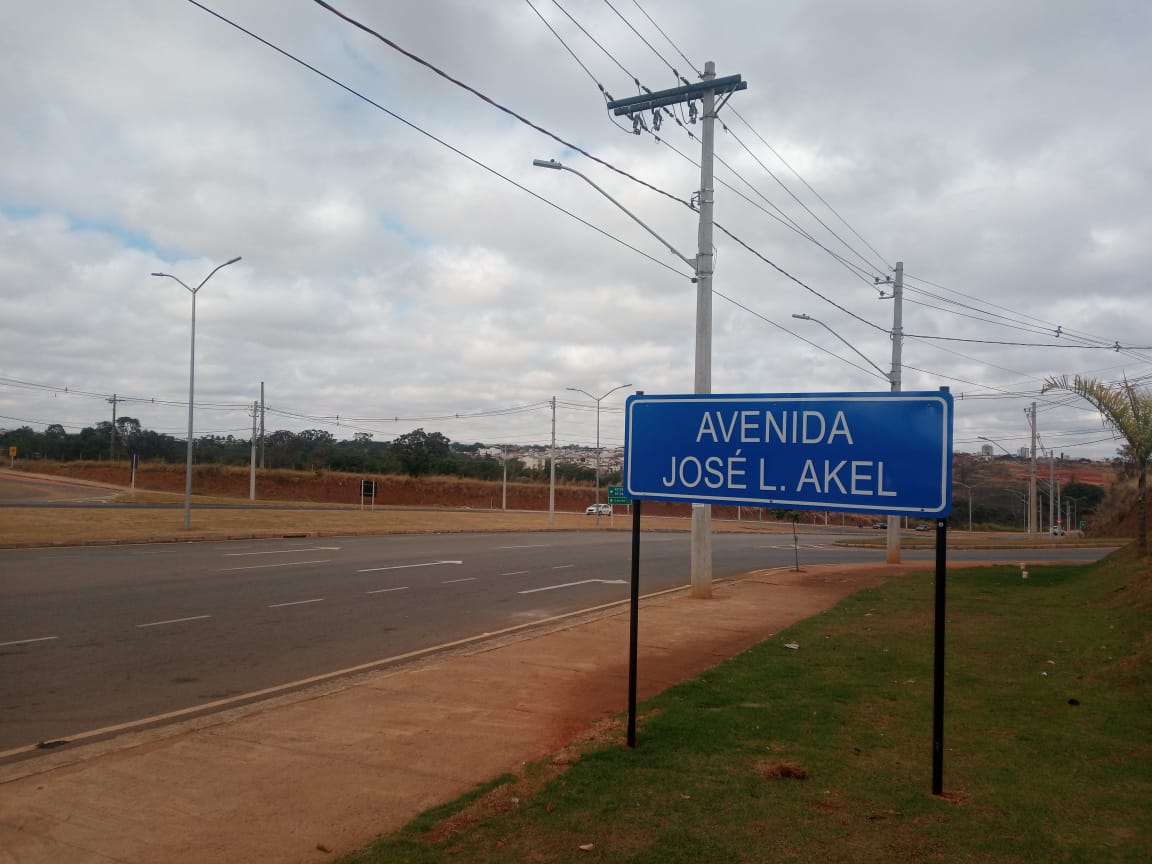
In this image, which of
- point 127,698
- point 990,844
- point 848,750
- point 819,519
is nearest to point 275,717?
point 127,698

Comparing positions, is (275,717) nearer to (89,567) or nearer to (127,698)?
(127,698)

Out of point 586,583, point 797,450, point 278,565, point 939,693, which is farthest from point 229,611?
point 939,693

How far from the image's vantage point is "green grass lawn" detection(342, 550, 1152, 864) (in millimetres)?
4395

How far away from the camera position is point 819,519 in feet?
336

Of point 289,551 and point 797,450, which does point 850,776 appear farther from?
point 289,551

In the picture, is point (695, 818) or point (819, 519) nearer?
point (695, 818)

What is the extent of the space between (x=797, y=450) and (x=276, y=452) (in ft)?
344

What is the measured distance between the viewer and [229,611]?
1315 centimetres

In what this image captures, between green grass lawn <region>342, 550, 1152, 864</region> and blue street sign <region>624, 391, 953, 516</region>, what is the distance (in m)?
1.71

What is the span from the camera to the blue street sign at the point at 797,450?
5.08 m

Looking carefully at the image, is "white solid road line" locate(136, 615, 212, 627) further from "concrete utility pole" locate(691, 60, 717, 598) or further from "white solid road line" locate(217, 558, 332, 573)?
"concrete utility pole" locate(691, 60, 717, 598)

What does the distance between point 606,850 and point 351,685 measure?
468cm

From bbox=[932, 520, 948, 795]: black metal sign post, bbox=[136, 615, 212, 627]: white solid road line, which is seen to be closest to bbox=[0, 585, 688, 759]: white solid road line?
bbox=[136, 615, 212, 627]: white solid road line

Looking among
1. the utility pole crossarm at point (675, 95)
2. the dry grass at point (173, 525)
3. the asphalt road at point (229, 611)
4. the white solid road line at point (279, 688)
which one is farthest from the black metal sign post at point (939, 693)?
the dry grass at point (173, 525)
